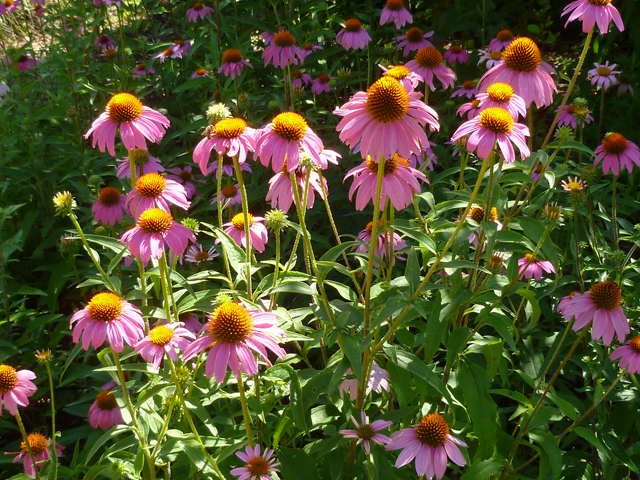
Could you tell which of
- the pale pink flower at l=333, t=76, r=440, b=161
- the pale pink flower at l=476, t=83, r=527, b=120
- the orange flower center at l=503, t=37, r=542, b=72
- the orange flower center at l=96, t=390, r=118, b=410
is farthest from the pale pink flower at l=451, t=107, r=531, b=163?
the orange flower center at l=96, t=390, r=118, b=410

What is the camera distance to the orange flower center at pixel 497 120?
1453mm

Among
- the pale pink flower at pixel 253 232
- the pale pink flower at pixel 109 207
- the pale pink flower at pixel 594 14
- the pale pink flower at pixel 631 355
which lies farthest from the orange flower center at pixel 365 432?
the pale pink flower at pixel 109 207

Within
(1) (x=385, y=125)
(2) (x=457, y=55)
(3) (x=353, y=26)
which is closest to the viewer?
(1) (x=385, y=125)

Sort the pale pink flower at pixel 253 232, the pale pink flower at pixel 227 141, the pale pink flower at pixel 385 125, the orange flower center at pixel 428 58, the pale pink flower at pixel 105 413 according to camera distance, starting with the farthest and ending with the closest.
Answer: the orange flower center at pixel 428 58 < the pale pink flower at pixel 105 413 < the pale pink flower at pixel 253 232 < the pale pink flower at pixel 227 141 < the pale pink flower at pixel 385 125

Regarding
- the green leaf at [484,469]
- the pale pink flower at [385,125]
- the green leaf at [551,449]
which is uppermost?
the pale pink flower at [385,125]

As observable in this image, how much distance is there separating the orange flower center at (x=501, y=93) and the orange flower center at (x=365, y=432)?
0.98 meters

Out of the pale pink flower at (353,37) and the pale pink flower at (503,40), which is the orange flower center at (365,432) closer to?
the pale pink flower at (353,37)

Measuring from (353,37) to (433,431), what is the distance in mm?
2794

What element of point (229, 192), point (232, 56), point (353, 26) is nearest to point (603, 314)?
point (229, 192)

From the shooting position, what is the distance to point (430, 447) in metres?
1.52

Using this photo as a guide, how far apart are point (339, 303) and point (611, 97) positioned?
12.6 ft

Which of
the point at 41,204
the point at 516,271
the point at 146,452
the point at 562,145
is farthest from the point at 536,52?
the point at 41,204

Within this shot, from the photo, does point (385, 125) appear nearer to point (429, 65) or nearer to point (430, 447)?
point (430, 447)

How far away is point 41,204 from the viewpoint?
11.5ft
